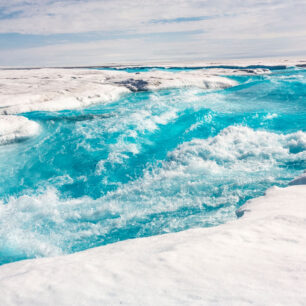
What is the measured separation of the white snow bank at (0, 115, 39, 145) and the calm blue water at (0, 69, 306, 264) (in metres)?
0.25

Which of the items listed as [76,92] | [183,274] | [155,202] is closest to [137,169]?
[155,202]

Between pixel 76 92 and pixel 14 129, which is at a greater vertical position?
pixel 76 92

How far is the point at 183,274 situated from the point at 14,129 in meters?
7.22

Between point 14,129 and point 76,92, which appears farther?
point 76,92

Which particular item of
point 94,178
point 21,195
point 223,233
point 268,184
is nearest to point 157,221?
point 223,233

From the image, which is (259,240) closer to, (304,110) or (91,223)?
(91,223)

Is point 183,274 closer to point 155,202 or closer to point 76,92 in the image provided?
point 155,202

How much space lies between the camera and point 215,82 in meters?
15.0

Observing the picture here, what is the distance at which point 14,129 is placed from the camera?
7547 millimetres

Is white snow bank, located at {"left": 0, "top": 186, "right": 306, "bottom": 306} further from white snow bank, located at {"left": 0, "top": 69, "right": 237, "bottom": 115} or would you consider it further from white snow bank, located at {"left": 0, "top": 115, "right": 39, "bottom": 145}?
white snow bank, located at {"left": 0, "top": 69, "right": 237, "bottom": 115}

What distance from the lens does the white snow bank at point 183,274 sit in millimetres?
1424

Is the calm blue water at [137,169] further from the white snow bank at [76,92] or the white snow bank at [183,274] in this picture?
the white snow bank at [183,274]

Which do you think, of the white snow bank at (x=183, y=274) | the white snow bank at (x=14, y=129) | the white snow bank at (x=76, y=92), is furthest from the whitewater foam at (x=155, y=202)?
the white snow bank at (x=76, y=92)

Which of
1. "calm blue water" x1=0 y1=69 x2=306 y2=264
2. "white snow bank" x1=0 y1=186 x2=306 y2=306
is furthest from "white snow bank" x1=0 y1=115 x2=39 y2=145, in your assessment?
"white snow bank" x1=0 y1=186 x2=306 y2=306
